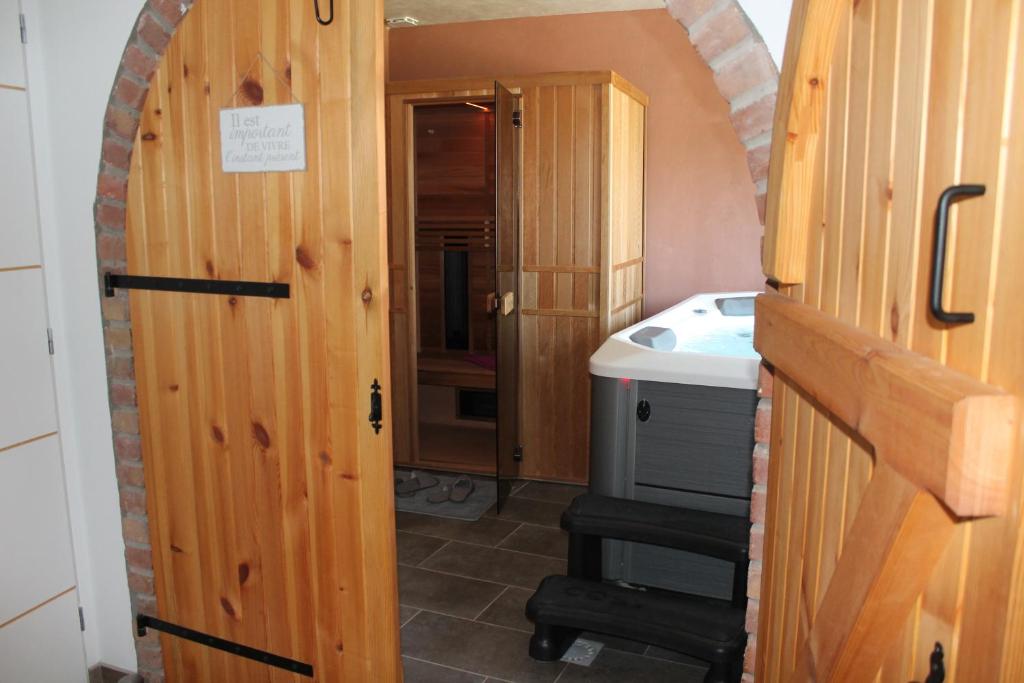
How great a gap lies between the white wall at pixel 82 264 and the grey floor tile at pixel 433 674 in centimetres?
87

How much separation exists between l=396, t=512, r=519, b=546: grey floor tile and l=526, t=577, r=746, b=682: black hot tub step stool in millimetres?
1023

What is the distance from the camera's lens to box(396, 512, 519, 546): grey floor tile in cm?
398

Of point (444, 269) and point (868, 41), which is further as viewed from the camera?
point (444, 269)

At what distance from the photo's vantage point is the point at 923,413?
2.52ft

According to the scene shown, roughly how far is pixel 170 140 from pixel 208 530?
109 cm

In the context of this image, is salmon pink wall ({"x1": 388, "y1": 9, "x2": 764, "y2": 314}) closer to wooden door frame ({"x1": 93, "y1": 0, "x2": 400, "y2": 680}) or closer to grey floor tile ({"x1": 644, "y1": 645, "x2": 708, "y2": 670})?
grey floor tile ({"x1": 644, "y1": 645, "x2": 708, "y2": 670})

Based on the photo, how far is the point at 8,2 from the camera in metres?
2.35

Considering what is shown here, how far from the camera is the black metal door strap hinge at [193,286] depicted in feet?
7.22

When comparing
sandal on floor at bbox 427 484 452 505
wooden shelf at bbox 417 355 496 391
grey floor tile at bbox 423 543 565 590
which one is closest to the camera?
grey floor tile at bbox 423 543 565 590

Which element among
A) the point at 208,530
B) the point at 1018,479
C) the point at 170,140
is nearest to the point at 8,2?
the point at 170,140

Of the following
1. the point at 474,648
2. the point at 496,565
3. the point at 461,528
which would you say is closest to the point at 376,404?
the point at 474,648


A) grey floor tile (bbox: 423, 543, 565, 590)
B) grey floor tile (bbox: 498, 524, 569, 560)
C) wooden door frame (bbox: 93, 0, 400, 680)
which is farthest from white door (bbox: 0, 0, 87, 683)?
grey floor tile (bbox: 498, 524, 569, 560)

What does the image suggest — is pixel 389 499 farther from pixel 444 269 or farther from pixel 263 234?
pixel 444 269

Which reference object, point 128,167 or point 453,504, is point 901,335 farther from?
point 453,504
